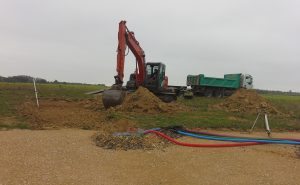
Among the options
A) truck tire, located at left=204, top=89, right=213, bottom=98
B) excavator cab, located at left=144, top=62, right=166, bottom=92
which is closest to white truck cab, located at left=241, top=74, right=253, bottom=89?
truck tire, located at left=204, top=89, right=213, bottom=98

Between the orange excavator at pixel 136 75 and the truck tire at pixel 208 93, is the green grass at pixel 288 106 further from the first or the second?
the orange excavator at pixel 136 75

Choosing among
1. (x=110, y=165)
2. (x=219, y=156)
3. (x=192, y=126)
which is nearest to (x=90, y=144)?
(x=110, y=165)

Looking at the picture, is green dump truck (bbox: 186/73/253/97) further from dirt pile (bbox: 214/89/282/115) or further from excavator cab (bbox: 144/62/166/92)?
excavator cab (bbox: 144/62/166/92)

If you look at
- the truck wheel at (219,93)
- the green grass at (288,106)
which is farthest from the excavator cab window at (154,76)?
the truck wheel at (219,93)

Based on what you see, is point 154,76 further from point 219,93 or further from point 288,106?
point 219,93

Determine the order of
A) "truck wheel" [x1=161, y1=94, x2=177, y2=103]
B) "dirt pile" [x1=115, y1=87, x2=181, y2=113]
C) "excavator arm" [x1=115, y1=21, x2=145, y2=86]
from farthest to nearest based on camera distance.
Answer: "truck wheel" [x1=161, y1=94, x2=177, y2=103]
"excavator arm" [x1=115, y1=21, x2=145, y2=86]
"dirt pile" [x1=115, y1=87, x2=181, y2=113]

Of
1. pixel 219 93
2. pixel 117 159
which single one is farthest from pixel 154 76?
pixel 219 93

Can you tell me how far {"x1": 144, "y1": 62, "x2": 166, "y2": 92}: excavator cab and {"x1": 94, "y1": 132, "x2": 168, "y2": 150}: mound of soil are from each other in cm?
1590

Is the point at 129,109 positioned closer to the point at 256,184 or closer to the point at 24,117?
the point at 24,117

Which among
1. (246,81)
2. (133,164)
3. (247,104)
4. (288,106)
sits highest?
(246,81)

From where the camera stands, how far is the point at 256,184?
8508 mm

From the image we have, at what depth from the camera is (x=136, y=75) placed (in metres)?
27.9

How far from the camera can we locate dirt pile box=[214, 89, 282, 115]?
89.4ft

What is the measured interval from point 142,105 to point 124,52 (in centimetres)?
344
